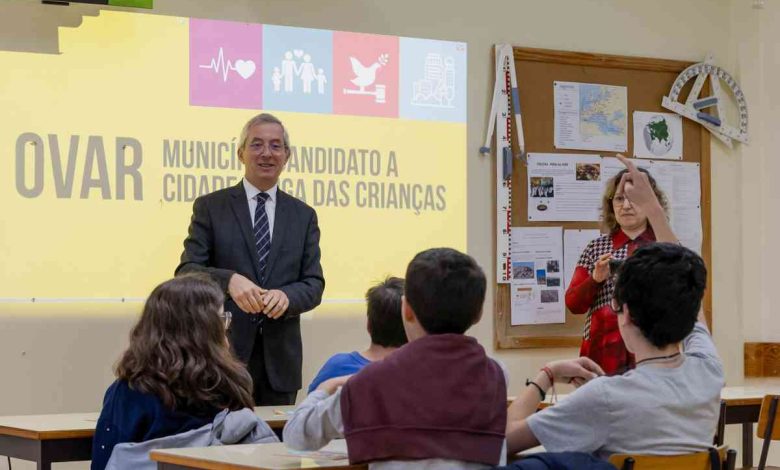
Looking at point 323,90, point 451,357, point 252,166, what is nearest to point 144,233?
point 252,166

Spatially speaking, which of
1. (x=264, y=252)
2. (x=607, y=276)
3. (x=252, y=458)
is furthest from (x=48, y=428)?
(x=607, y=276)

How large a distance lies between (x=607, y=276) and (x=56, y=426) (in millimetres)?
2069

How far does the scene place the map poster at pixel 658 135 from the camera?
6.14m

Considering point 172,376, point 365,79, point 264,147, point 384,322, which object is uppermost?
point 365,79

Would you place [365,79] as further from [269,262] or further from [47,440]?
[47,440]

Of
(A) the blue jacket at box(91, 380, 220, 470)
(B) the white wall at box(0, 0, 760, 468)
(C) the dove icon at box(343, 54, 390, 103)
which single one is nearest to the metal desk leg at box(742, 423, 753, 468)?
(B) the white wall at box(0, 0, 760, 468)

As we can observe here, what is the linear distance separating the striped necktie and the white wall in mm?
803

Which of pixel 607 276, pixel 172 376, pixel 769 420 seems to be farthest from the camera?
pixel 607 276

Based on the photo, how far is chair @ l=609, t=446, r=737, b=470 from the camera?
7.52 feet

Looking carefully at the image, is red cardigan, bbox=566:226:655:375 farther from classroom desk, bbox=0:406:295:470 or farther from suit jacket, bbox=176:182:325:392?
classroom desk, bbox=0:406:295:470

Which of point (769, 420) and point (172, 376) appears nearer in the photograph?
point (172, 376)

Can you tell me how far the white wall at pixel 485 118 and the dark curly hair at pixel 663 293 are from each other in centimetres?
296

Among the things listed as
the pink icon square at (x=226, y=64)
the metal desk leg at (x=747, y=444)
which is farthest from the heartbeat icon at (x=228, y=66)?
the metal desk leg at (x=747, y=444)

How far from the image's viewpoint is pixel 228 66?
512cm
